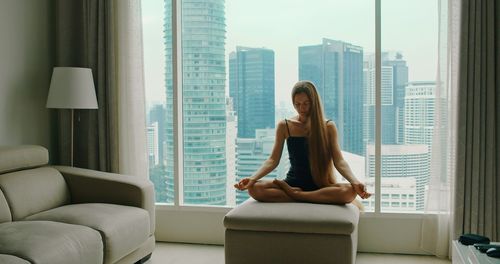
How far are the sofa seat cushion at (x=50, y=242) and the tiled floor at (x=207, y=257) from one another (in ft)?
3.03

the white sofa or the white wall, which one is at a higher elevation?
the white wall

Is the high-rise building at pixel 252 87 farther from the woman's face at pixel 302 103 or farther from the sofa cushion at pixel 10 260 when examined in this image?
the sofa cushion at pixel 10 260

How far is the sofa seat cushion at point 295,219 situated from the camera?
3.23m

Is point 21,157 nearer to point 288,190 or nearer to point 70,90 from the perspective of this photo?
point 70,90

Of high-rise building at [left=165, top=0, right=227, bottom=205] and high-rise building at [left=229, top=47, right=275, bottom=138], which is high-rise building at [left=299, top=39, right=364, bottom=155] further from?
high-rise building at [left=165, top=0, right=227, bottom=205]

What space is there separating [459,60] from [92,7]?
8.72 feet

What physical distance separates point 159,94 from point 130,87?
0.26m

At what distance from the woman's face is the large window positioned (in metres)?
0.43

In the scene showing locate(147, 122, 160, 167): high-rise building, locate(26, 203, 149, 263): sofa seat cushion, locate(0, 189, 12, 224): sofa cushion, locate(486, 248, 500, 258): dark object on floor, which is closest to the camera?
locate(486, 248, 500, 258): dark object on floor

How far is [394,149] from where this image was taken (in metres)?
4.16

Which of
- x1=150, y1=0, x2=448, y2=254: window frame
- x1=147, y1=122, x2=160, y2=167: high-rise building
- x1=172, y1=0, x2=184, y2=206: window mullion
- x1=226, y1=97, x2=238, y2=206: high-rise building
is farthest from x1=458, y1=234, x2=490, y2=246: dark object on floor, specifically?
x1=147, y1=122, x2=160, y2=167: high-rise building

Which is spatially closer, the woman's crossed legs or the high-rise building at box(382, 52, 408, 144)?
the woman's crossed legs

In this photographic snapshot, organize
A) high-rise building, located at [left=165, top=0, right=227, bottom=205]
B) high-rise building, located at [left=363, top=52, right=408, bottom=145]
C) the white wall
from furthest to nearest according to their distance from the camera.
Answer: high-rise building, located at [left=165, top=0, right=227, bottom=205] → high-rise building, located at [left=363, top=52, right=408, bottom=145] → the white wall

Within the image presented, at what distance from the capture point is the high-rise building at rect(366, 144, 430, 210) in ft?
13.6
